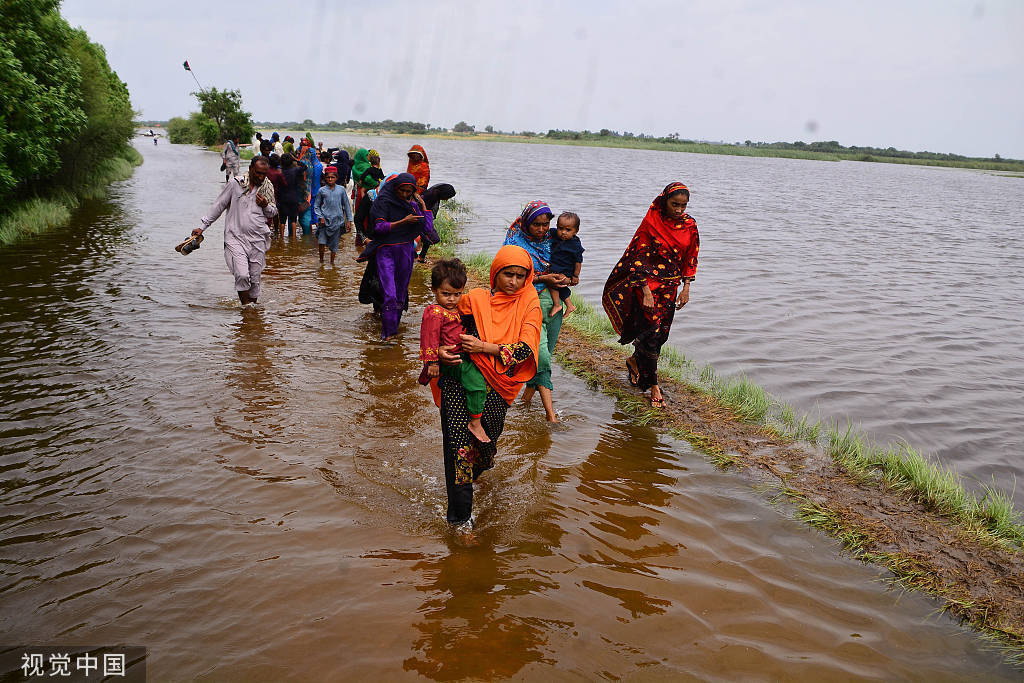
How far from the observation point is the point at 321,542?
3451 millimetres

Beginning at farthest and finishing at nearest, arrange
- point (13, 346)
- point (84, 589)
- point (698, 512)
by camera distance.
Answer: point (13, 346) → point (698, 512) → point (84, 589)

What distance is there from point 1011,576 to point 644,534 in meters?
2.09

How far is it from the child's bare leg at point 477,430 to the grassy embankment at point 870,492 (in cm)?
233

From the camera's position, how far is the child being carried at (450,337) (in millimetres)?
3186

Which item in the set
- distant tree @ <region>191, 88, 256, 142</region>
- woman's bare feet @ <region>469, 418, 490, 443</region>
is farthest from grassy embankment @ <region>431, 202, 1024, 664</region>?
distant tree @ <region>191, 88, 256, 142</region>

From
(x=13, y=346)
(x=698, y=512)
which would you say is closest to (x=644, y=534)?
(x=698, y=512)

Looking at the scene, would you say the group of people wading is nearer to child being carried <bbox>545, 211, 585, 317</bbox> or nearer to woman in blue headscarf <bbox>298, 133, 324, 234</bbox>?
child being carried <bbox>545, 211, 585, 317</bbox>

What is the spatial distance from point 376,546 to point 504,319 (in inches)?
59.3

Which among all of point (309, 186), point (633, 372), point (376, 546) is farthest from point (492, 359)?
point (309, 186)

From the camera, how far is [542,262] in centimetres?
539

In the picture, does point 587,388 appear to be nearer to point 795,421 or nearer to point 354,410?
point 795,421

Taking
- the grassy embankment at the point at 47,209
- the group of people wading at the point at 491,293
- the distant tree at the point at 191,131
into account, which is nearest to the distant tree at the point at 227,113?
the distant tree at the point at 191,131

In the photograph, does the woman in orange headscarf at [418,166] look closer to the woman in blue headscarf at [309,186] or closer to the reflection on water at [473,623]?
the reflection on water at [473,623]

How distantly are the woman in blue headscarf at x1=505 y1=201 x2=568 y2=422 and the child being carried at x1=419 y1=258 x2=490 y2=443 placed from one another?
1.80m
